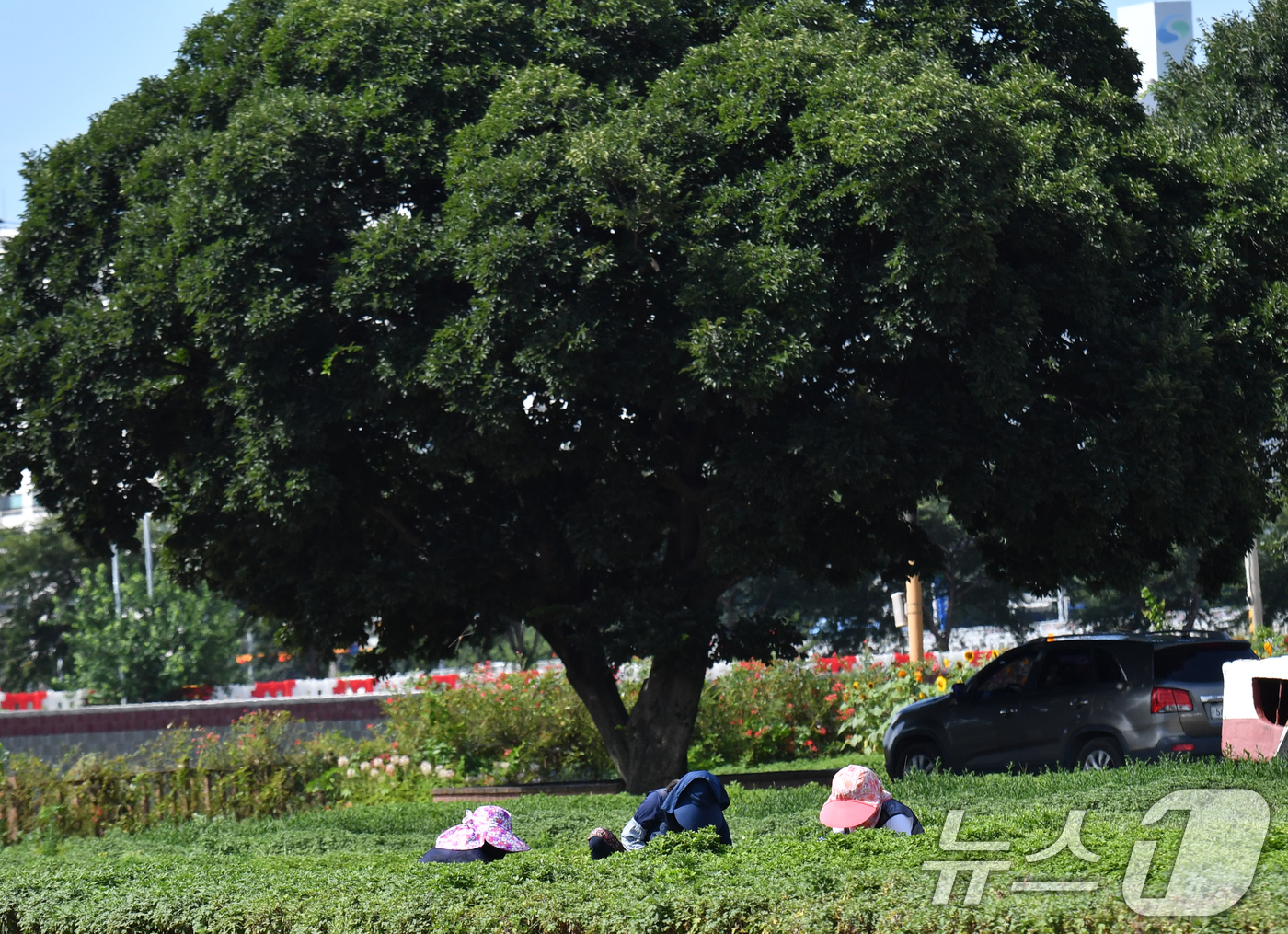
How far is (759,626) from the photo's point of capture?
43.4ft

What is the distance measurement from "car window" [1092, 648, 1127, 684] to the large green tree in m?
0.92

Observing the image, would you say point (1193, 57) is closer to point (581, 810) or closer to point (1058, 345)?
point (1058, 345)

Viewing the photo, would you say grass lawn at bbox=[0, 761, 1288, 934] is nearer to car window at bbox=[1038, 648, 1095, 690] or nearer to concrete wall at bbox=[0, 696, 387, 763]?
car window at bbox=[1038, 648, 1095, 690]

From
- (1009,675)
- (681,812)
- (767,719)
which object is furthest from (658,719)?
(681,812)

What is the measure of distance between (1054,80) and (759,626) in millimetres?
5796

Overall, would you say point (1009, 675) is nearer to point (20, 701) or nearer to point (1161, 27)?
point (20, 701)

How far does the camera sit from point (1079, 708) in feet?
38.8

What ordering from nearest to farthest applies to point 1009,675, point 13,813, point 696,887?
point 696,887 → point 1009,675 → point 13,813

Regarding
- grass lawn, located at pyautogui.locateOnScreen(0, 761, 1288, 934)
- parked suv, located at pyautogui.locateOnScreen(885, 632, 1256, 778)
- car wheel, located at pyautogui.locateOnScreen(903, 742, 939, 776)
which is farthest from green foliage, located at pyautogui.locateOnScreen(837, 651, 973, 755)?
grass lawn, located at pyautogui.locateOnScreen(0, 761, 1288, 934)

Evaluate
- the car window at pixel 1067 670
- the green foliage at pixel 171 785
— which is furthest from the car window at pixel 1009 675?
the green foliage at pixel 171 785

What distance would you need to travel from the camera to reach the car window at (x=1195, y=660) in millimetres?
11273

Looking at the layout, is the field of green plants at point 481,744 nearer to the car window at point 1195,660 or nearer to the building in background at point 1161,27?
the car window at point 1195,660

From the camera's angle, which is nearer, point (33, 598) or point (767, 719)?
point (767, 719)

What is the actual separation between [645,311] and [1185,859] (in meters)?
7.17
